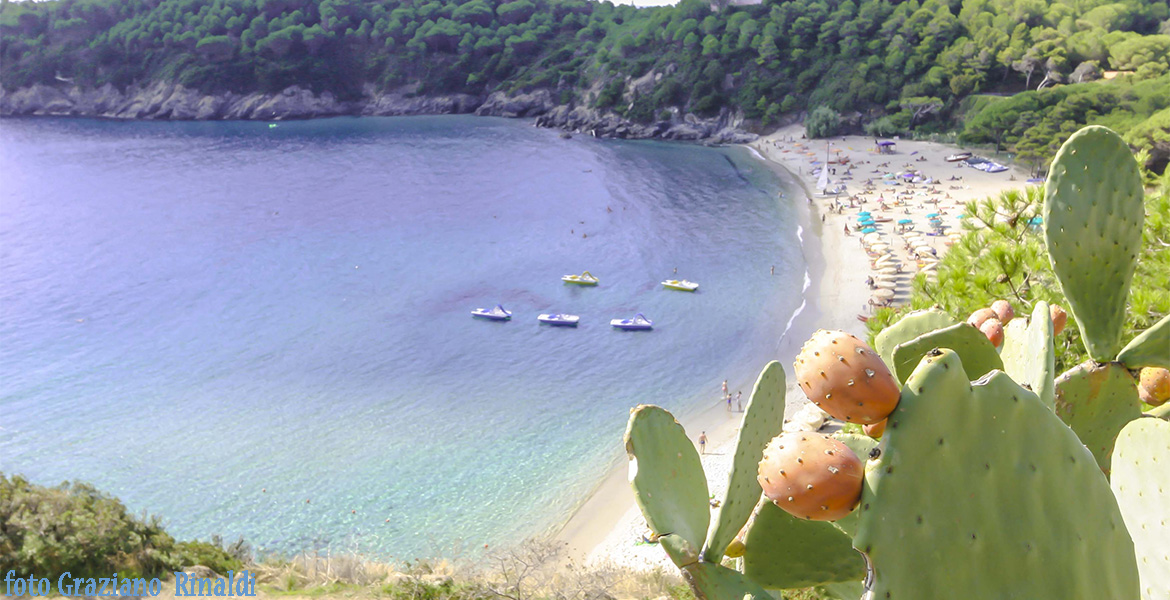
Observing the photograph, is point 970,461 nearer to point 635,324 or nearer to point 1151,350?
point 1151,350

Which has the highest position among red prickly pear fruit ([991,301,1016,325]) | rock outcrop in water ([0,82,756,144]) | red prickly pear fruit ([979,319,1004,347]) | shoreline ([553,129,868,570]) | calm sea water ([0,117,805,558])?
red prickly pear fruit ([979,319,1004,347])

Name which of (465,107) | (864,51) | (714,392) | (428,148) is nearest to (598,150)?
(428,148)

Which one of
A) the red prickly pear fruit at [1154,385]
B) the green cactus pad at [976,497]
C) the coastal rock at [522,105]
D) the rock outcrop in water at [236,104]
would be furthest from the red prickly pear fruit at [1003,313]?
the rock outcrop in water at [236,104]

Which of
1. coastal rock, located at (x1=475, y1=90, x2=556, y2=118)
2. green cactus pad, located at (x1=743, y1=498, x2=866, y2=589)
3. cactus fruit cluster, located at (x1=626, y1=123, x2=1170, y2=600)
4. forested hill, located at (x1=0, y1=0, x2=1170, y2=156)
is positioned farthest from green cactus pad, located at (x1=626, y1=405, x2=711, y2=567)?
coastal rock, located at (x1=475, y1=90, x2=556, y2=118)

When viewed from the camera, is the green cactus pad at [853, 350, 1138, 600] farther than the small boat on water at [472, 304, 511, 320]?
No

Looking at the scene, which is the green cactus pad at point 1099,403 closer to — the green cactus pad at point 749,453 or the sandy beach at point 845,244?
the green cactus pad at point 749,453

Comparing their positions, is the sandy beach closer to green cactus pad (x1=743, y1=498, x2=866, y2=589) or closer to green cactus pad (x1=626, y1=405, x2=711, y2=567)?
green cactus pad (x1=626, y1=405, x2=711, y2=567)

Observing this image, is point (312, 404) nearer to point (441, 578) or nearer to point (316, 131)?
point (441, 578)

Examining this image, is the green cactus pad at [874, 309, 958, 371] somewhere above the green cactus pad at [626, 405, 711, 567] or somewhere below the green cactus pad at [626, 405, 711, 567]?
above
